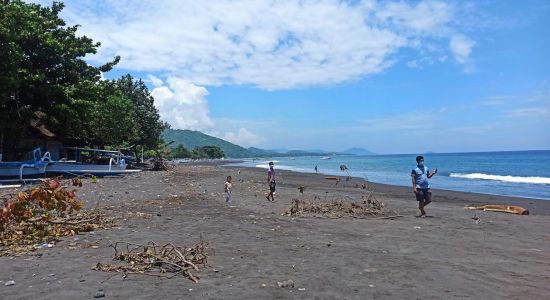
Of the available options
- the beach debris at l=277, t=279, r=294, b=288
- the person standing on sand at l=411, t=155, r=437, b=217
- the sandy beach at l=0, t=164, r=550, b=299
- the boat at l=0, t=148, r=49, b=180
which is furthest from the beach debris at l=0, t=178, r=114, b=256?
the boat at l=0, t=148, r=49, b=180

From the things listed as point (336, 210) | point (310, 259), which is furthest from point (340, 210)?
point (310, 259)

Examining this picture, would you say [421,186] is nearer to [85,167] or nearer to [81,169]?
[81,169]

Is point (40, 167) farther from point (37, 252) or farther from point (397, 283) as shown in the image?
point (397, 283)

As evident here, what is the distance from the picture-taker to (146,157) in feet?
254

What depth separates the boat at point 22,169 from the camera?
78.3ft

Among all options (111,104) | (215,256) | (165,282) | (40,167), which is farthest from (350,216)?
(111,104)

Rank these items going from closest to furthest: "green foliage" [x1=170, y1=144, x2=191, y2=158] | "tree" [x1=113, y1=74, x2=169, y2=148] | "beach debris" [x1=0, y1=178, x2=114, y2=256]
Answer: "beach debris" [x1=0, y1=178, x2=114, y2=256]
"tree" [x1=113, y1=74, x2=169, y2=148]
"green foliage" [x1=170, y1=144, x2=191, y2=158]

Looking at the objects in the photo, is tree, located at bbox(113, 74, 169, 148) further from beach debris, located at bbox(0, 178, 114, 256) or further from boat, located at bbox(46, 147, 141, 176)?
beach debris, located at bbox(0, 178, 114, 256)

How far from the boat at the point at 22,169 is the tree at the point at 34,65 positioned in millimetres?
3014

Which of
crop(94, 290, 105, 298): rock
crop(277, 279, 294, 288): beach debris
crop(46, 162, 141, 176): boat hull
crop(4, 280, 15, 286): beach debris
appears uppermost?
crop(46, 162, 141, 176): boat hull

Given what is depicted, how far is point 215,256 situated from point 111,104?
32.9 m

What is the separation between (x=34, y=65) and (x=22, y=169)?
8090mm

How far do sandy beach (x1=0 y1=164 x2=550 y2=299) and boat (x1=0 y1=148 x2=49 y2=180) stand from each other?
13998 millimetres

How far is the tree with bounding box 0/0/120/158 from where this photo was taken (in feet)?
76.3
